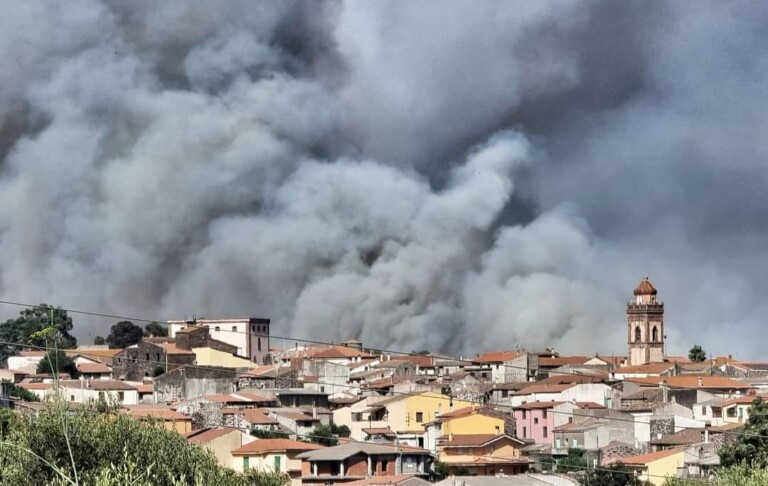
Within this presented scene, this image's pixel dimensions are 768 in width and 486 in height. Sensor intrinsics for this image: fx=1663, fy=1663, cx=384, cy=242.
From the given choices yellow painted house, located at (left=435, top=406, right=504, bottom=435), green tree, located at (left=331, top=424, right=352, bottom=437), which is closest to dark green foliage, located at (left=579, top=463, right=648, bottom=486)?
yellow painted house, located at (left=435, top=406, right=504, bottom=435)

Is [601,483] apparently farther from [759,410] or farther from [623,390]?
[623,390]

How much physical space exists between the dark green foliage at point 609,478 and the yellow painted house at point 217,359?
37.9 m

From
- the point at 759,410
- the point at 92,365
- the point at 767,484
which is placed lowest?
the point at 767,484

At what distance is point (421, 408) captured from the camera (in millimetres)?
66375

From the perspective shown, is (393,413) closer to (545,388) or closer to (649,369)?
(545,388)

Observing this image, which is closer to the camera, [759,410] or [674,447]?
[759,410]

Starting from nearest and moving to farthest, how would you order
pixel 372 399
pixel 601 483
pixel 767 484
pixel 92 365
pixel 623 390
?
pixel 767 484 → pixel 601 483 → pixel 372 399 → pixel 623 390 → pixel 92 365

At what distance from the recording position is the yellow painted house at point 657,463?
5116 cm

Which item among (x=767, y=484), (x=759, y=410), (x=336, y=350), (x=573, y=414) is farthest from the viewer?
(x=336, y=350)

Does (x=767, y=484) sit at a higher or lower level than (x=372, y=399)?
lower

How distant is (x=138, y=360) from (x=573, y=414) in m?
28.0

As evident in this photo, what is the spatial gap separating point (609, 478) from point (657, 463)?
Result: 5154mm

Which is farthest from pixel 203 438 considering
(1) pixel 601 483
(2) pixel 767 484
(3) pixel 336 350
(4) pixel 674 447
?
(3) pixel 336 350

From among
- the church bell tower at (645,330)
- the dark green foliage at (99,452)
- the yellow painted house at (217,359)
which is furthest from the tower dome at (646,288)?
the dark green foliage at (99,452)
